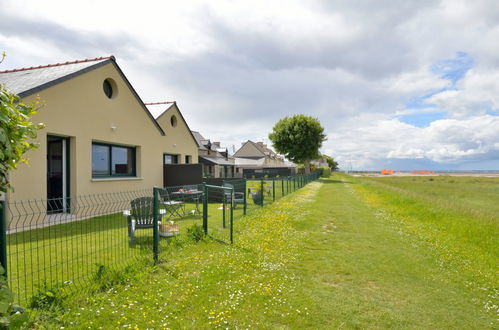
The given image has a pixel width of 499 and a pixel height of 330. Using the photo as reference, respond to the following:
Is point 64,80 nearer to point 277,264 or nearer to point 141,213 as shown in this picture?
point 141,213

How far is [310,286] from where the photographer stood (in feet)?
15.4

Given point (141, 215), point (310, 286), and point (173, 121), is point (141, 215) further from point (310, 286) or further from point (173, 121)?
point (173, 121)

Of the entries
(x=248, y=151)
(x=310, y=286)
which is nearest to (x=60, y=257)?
(x=310, y=286)

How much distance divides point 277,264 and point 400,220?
7.32 m

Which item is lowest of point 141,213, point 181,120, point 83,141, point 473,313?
point 473,313

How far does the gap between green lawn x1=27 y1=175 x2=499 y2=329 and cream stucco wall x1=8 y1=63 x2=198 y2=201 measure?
5.54 meters

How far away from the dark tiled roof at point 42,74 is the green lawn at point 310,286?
6573 millimetres

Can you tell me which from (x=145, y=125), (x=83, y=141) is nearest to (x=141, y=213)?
(x=83, y=141)

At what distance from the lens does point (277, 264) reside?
5684 mm

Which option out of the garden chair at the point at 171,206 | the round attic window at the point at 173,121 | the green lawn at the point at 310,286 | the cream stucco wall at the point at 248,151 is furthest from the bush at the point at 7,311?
the cream stucco wall at the point at 248,151

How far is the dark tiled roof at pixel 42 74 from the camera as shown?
8664mm

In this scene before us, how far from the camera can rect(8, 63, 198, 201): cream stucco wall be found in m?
8.88

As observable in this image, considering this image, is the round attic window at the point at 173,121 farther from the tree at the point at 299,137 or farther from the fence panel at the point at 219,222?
the tree at the point at 299,137

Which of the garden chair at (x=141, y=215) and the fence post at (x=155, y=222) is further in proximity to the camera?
the garden chair at (x=141, y=215)
